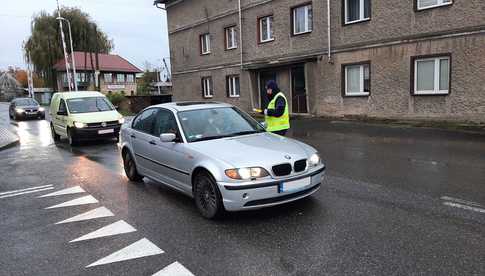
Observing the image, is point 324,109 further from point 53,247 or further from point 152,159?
point 53,247

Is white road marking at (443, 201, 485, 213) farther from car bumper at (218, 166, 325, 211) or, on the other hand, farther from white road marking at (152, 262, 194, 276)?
white road marking at (152, 262, 194, 276)

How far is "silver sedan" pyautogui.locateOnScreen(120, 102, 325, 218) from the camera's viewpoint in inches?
188

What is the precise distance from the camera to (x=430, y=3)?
1415 centimetres

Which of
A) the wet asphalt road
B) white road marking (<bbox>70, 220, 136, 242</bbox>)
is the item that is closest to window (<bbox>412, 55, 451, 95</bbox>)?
the wet asphalt road

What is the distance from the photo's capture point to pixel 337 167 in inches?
316

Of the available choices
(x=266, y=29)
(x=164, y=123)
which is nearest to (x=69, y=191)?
(x=164, y=123)

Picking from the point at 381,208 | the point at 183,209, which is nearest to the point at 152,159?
the point at 183,209

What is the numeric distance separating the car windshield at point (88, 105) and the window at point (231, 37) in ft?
35.3

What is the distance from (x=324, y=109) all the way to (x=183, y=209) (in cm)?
1369

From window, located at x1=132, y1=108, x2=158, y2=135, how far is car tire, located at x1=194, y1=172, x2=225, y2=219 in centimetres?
185

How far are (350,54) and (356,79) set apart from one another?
43.1 inches

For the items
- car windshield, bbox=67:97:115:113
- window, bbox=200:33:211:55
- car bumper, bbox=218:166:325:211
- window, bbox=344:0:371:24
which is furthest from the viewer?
window, bbox=200:33:211:55

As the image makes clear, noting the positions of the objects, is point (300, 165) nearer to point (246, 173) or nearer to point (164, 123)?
point (246, 173)

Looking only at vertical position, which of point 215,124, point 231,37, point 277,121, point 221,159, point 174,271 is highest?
point 231,37
